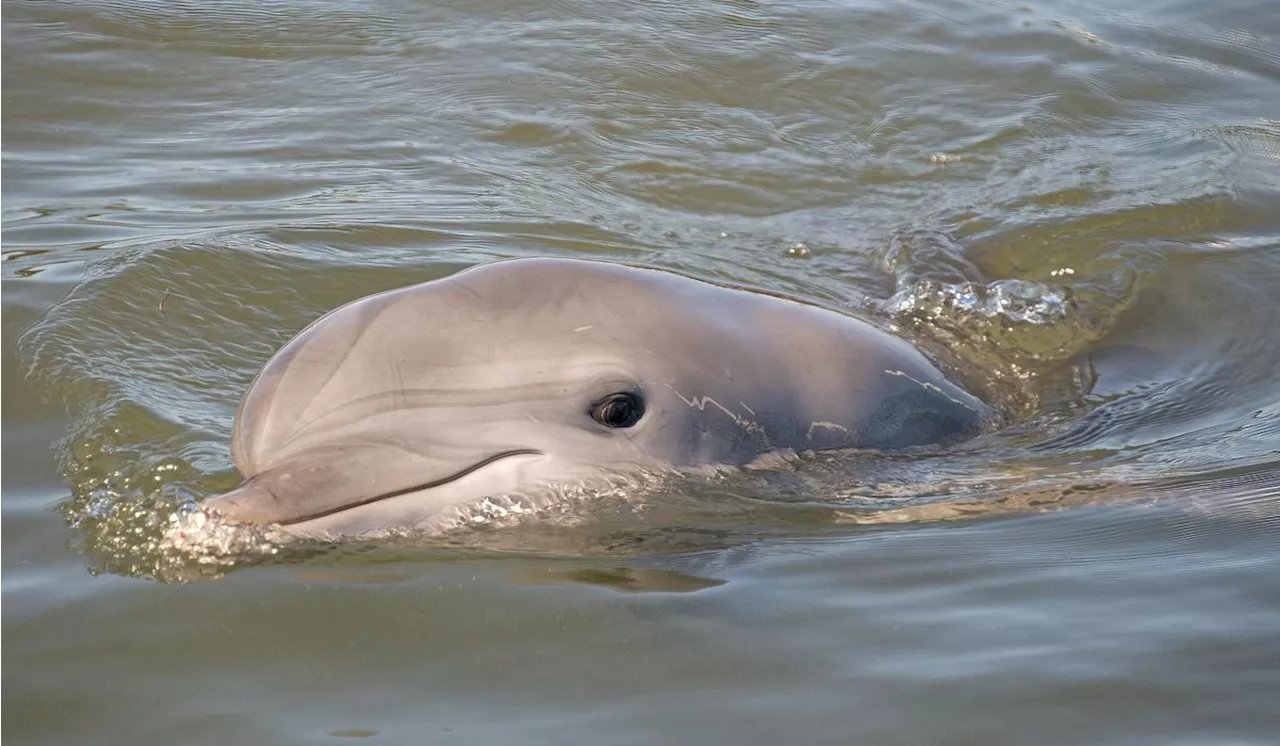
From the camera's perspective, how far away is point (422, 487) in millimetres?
5219

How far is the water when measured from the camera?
4.39m

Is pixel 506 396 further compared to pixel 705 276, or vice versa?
pixel 705 276

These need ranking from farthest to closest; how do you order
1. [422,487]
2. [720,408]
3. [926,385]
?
[926,385] → [720,408] → [422,487]

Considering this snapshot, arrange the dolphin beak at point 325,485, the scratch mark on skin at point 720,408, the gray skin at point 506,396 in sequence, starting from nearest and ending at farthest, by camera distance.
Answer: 1. the dolphin beak at point 325,485
2. the gray skin at point 506,396
3. the scratch mark on skin at point 720,408

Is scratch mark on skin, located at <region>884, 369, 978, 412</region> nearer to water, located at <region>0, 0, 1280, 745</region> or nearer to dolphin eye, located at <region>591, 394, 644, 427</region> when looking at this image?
water, located at <region>0, 0, 1280, 745</region>

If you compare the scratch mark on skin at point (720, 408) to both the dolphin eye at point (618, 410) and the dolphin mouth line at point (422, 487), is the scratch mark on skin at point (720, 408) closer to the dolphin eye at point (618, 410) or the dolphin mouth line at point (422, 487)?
the dolphin eye at point (618, 410)

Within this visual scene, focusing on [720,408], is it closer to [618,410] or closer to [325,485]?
[618,410]

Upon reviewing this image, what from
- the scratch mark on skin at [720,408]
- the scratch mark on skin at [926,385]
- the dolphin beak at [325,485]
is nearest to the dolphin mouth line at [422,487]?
the dolphin beak at [325,485]

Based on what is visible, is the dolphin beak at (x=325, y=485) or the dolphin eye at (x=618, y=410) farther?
the dolphin eye at (x=618, y=410)

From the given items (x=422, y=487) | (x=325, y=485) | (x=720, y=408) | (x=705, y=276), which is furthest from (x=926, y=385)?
(x=325, y=485)

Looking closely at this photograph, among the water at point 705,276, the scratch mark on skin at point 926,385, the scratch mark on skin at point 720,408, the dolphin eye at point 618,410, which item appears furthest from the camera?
the scratch mark on skin at point 926,385

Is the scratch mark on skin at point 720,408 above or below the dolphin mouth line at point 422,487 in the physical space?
above

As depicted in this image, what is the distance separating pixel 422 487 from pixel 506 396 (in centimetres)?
42

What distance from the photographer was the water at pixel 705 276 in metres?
4.39
